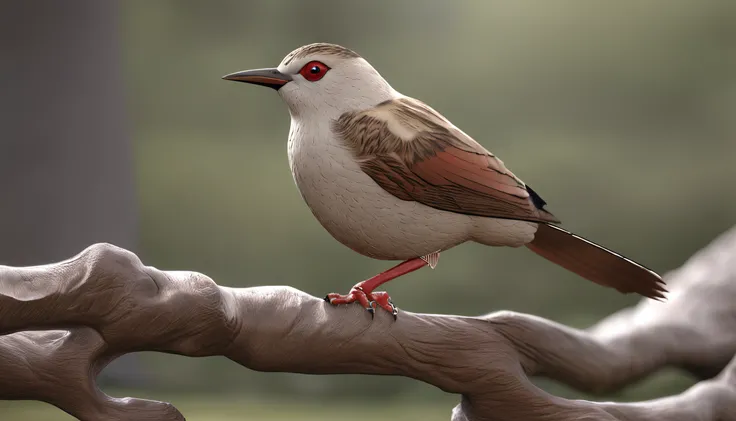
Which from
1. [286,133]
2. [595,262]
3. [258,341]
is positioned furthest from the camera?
[286,133]

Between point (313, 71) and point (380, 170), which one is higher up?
point (313, 71)

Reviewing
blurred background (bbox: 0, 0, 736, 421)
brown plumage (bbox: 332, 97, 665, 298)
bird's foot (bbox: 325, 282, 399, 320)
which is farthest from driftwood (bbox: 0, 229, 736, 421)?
blurred background (bbox: 0, 0, 736, 421)

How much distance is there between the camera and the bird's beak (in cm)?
91

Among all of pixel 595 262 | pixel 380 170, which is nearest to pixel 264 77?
pixel 380 170

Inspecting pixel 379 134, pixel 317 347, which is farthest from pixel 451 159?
pixel 317 347

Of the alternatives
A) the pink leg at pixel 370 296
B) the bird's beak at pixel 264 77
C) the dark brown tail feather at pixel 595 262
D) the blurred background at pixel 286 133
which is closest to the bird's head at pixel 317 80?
the bird's beak at pixel 264 77

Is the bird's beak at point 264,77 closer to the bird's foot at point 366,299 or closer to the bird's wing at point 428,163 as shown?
the bird's wing at point 428,163

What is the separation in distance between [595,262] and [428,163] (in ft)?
0.94

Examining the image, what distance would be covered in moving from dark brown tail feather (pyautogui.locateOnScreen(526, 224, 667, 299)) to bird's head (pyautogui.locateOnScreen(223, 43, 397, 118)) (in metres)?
0.31

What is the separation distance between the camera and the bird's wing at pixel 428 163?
35.4 inches

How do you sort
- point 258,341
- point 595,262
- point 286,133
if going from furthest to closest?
point 286,133 → point 595,262 → point 258,341

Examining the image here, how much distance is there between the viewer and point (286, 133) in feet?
6.37

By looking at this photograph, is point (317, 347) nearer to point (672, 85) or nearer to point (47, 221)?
point (47, 221)

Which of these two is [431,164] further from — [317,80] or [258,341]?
[258,341]
